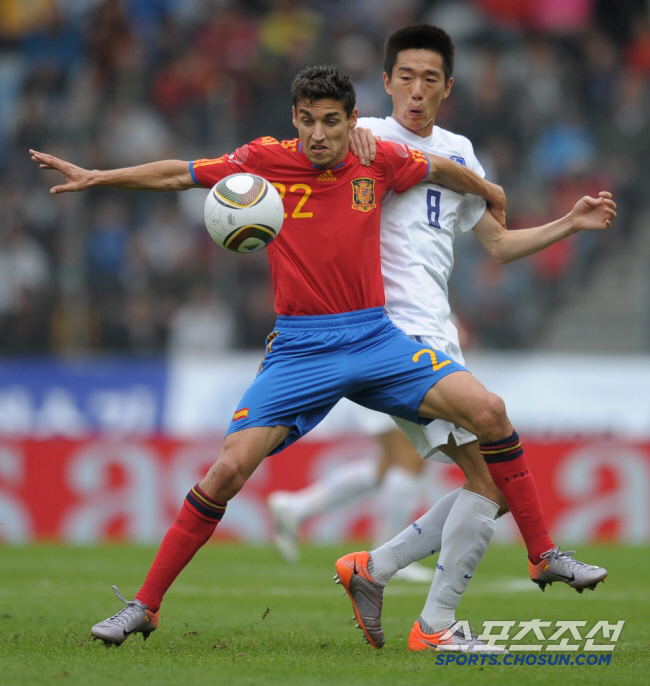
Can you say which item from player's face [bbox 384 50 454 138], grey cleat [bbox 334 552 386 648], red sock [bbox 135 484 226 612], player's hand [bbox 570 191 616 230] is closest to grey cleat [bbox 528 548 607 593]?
grey cleat [bbox 334 552 386 648]

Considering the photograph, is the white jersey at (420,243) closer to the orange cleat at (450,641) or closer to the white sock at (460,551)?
the white sock at (460,551)

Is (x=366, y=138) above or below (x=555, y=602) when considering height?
above

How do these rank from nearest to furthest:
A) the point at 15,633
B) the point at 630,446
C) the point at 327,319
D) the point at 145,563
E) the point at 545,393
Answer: the point at 327,319
the point at 15,633
the point at 145,563
the point at 630,446
the point at 545,393

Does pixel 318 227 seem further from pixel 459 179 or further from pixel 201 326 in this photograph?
pixel 201 326

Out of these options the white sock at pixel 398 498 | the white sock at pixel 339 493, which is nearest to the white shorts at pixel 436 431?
the white sock at pixel 398 498

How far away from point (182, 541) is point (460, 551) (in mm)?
1254

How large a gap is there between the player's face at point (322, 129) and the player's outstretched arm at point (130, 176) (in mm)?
563

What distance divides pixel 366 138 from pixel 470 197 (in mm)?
702

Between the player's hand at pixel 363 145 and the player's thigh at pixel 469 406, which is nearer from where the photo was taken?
the player's thigh at pixel 469 406

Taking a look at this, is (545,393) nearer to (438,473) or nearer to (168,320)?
(438,473)

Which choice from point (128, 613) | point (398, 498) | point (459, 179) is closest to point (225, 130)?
point (398, 498)

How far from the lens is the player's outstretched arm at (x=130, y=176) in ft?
16.8

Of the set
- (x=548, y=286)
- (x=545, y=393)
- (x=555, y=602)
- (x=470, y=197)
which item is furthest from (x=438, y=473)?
(x=470, y=197)

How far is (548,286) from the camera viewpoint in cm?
1334
